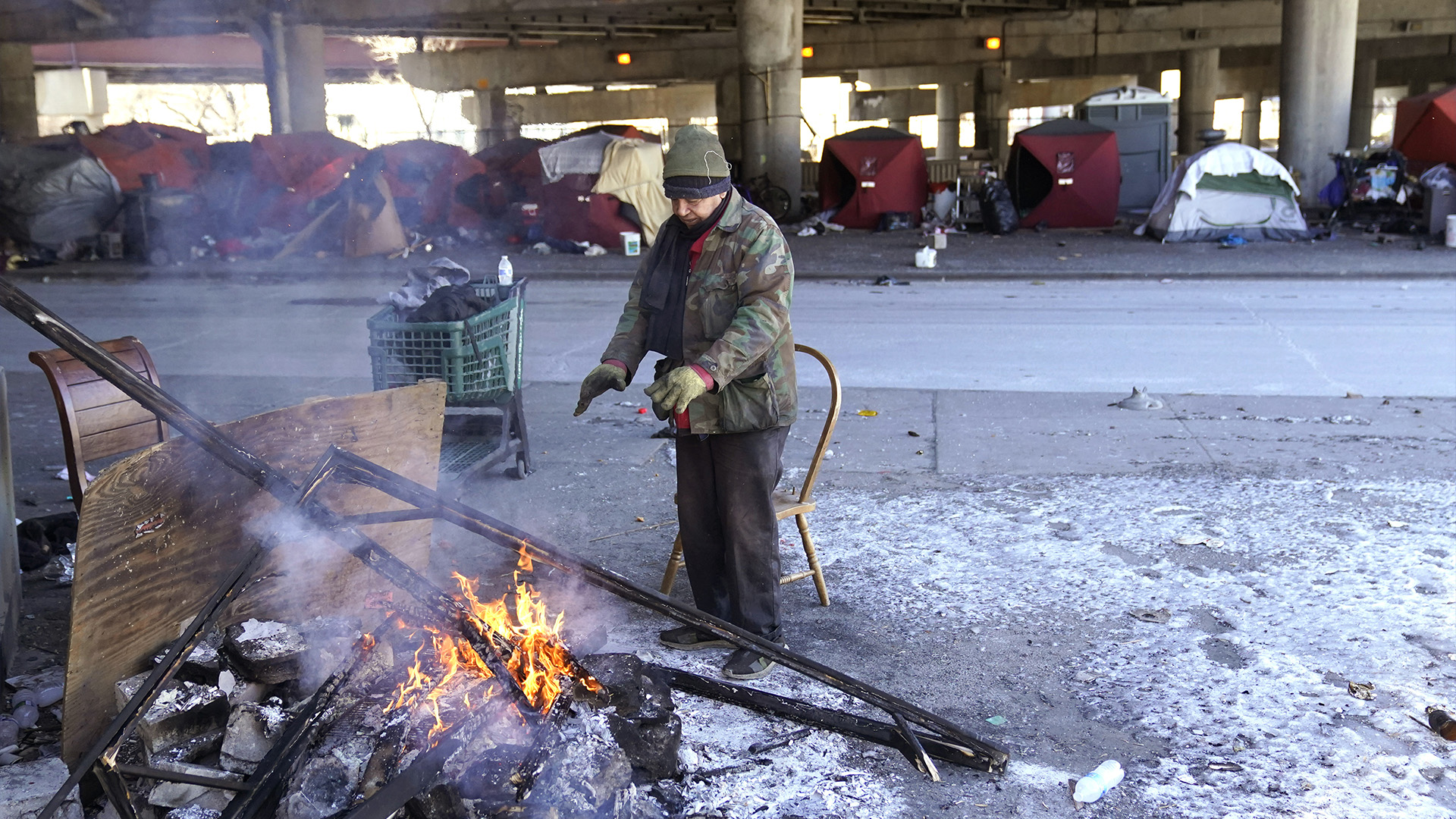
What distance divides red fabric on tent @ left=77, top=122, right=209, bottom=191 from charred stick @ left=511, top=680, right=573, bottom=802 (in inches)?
717

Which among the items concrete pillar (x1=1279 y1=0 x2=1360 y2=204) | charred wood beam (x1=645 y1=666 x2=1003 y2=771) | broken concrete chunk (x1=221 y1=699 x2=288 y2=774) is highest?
concrete pillar (x1=1279 y1=0 x2=1360 y2=204)

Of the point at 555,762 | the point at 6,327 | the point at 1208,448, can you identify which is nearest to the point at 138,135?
the point at 6,327

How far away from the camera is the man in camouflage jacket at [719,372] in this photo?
3.68 m

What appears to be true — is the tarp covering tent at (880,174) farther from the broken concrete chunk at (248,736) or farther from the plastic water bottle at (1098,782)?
the broken concrete chunk at (248,736)

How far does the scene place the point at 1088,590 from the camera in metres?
4.60

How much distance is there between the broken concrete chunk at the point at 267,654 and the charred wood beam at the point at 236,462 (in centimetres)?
37

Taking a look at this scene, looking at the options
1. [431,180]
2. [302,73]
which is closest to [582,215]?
[431,180]

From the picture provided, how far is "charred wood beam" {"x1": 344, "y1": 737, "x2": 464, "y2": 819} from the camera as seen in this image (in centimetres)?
262

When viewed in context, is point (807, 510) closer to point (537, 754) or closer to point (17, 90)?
point (537, 754)

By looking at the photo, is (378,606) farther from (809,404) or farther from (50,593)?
(809,404)

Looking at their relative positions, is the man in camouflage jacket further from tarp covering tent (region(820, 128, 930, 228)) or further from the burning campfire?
tarp covering tent (region(820, 128, 930, 228))

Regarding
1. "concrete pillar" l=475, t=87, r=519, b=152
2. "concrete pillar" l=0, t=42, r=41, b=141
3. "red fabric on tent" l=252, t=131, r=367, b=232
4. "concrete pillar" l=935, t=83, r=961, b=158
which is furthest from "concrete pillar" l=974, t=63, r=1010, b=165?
"concrete pillar" l=0, t=42, r=41, b=141

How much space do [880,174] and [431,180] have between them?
811 cm

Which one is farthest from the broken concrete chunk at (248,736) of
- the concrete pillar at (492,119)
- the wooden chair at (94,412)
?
the concrete pillar at (492,119)
